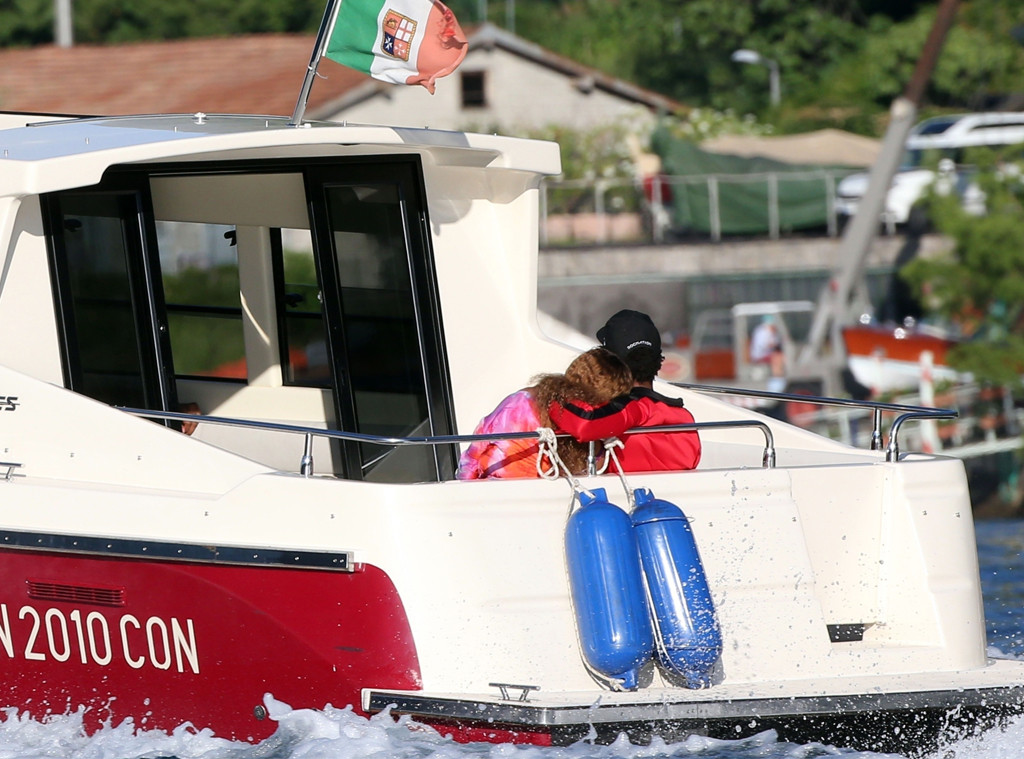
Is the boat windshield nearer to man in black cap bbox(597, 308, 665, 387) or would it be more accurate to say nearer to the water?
man in black cap bbox(597, 308, 665, 387)

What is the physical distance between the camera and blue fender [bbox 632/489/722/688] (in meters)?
4.40

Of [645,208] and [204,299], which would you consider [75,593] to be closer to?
[204,299]

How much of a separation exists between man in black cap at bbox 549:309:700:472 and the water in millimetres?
960

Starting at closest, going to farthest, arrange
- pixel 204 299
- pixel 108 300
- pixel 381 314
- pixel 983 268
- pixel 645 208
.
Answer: pixel 108 300 → pixel 381 314 → pixel 204 299 → pixel 983 268 → pixel 645 208

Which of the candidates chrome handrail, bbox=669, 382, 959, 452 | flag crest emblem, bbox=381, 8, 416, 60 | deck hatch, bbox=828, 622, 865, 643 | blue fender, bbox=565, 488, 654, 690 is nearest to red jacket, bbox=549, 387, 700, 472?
blue fender, bbox=565, 488, 654, 690

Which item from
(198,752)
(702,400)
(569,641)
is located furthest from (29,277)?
(702,400)

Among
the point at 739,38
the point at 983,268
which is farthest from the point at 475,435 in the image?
the point at 739,38

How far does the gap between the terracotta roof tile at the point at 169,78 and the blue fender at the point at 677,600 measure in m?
22.8

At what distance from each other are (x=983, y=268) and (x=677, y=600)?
Result: 14.1 metres

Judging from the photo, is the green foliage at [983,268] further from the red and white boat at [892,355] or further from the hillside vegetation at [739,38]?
the hillside vegetation at [739,38]

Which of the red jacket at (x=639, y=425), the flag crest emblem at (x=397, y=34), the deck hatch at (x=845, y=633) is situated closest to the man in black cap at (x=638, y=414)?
the red jacket at (x=639, y=425)

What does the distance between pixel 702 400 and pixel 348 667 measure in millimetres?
2139

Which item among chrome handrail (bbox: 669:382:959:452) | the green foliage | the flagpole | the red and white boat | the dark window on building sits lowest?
the red and white boat

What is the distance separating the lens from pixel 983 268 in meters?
17.5
